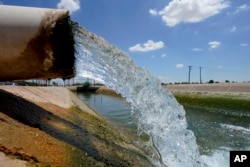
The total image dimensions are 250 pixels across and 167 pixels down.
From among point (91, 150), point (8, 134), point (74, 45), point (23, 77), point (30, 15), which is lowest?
point (91, 150)

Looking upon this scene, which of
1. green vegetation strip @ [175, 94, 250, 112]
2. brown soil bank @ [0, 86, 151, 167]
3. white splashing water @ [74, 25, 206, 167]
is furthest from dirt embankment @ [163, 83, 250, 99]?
brown soil bank @ [0, 86, 151, 167]

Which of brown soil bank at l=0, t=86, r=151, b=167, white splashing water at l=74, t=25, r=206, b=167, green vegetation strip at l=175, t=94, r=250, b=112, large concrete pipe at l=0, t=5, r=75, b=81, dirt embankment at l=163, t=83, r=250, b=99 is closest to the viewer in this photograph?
brown soil bank at l=0, t=86, r=151, b=167

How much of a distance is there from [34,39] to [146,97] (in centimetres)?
383

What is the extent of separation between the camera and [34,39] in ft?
24.1

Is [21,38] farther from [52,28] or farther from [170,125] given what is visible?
[170,125]

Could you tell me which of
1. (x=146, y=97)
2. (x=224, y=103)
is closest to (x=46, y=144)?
(x=146, y=97)

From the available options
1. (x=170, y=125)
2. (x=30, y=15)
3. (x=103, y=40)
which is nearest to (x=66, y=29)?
(x=30, y=15)

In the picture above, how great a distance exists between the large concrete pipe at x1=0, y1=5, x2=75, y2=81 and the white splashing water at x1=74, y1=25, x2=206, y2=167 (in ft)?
2.67

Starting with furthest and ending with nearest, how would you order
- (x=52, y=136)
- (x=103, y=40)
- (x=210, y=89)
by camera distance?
(x=210, y=89)
(x=103, y=40)
(x=52, y=136)

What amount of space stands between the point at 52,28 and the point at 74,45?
722 millimetres

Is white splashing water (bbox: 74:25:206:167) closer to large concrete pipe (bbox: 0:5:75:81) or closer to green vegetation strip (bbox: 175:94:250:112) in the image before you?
large concrete pipe (bbox: 0:5:75:81)

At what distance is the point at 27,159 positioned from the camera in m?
5.41

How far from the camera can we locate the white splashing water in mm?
8555

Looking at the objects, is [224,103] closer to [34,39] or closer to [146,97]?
[146,97]
